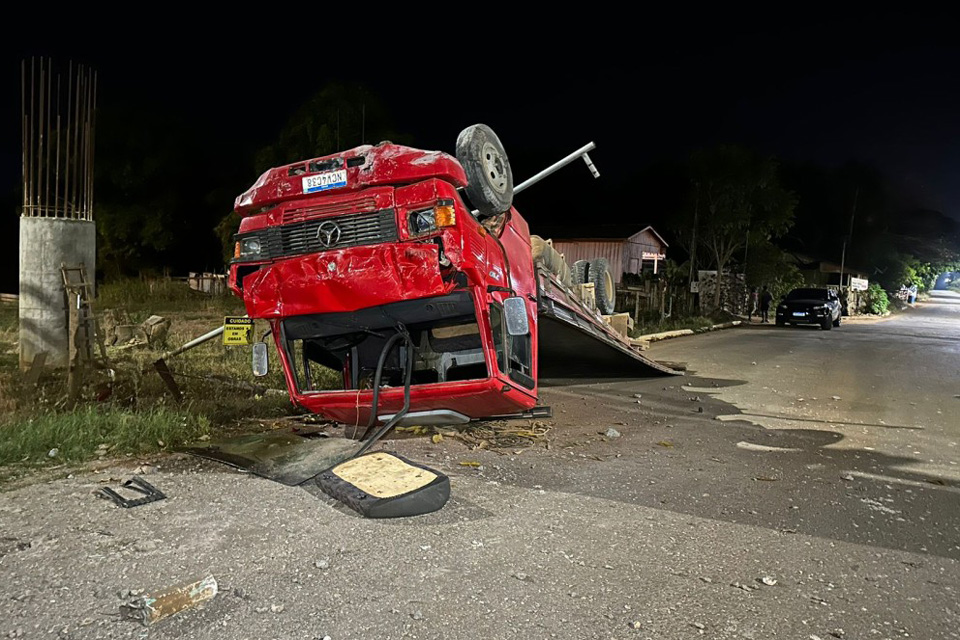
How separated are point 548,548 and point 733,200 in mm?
27423

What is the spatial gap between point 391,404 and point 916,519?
3.85 metres

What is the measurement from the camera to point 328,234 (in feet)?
16.8

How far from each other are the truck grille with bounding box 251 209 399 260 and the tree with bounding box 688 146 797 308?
85.1 feet

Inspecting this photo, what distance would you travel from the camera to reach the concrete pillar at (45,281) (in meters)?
8.43

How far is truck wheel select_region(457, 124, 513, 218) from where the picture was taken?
5578mm

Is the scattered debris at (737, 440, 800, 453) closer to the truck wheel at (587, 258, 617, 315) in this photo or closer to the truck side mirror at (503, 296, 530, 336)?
the truck side mirror at (503, 296, 530, 336)

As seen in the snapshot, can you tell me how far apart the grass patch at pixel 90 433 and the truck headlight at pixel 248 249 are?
1.62m

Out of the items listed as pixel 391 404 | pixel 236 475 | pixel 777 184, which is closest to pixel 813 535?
pixel 391 404

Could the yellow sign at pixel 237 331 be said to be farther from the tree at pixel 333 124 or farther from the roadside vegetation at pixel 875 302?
the roadside vegetation at pixel 875 302

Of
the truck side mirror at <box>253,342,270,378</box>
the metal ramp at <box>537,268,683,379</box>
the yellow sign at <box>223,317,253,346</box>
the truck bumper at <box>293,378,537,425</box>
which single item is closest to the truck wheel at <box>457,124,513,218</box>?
the metal ramp at <box>537,268,683,379</box>

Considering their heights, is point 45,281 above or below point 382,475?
above

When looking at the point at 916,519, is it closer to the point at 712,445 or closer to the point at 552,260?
the point at 712,445

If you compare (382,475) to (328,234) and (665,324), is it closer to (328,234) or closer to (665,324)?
(328,234)

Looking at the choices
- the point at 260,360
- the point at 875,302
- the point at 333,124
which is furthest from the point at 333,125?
the point at 875,302
